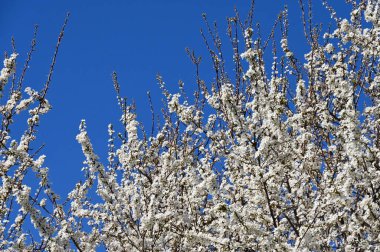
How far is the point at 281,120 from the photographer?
7.01 metres

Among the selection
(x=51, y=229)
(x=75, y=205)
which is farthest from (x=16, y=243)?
(x=75, y=205)

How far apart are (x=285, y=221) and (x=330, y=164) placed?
1.39 m

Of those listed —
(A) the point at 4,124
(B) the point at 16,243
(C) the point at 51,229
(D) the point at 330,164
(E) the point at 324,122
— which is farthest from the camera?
(D) the point at 330,164

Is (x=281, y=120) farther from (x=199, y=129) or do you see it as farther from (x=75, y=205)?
(x=75, y=205)

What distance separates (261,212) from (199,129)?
6.04ft

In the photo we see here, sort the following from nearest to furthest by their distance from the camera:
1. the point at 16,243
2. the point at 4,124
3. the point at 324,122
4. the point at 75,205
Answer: the point at 4,124
the point at 16,243
the point at 324,122
the point at 75,205

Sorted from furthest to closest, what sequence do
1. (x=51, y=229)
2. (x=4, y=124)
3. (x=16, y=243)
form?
(x=16, y=243)
(x=4, y=124)
(x=51, y=229)

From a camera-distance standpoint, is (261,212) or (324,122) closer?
(261,212)

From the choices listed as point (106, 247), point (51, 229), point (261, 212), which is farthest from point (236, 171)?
point (51, 229)

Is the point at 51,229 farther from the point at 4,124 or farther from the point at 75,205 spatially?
the point at 75,205

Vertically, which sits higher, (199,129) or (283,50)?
(283,50)

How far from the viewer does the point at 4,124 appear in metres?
6.09

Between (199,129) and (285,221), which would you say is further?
(199,129)

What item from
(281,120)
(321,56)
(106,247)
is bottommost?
(106,247)
